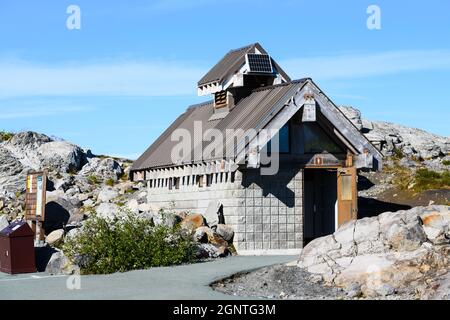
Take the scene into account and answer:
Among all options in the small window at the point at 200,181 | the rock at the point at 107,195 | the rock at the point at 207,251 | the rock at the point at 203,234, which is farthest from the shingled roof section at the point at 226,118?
the rock at the point at 107,195

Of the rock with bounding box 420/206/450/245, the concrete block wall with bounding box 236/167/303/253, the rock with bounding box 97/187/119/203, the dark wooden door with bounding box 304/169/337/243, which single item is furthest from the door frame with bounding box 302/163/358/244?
the rock with bounding box 97/187/119/203

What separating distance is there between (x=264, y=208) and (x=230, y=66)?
6.76 metres

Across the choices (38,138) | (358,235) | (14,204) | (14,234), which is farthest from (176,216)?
(38,138)

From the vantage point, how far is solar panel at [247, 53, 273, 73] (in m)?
32.5

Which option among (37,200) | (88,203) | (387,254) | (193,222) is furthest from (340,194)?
(88,203)

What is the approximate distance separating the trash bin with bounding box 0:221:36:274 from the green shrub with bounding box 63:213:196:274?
52.7 inches

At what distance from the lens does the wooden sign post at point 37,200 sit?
100 feet

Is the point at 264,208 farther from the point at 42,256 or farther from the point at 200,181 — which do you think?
the point at 42,256

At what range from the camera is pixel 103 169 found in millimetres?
56125

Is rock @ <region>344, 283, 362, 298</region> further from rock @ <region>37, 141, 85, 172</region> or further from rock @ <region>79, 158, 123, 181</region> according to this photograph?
rock @ <region>37, 141, 85, 172</region>

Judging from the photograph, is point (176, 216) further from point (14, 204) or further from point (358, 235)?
point (14, 204)
